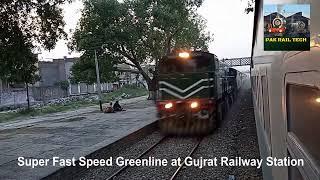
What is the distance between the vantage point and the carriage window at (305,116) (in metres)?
1.53

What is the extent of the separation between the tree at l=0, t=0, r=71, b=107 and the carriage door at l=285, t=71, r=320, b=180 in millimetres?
9128

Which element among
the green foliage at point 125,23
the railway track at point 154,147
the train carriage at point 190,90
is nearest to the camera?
the railway track at point 154,147

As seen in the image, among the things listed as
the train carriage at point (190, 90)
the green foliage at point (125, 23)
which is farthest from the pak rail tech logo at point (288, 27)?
the green foliage at point (125, 23)

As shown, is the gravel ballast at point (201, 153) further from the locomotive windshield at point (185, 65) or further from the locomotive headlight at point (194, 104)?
the locomotive windshield at point (185, 65)

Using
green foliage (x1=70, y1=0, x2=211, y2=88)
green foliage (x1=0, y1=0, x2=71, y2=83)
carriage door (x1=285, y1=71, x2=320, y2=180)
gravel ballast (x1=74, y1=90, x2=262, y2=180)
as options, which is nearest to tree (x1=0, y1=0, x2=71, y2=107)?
green foliage (x1=0, y1=0, x2=71, y2=83)

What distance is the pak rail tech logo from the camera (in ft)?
5.16

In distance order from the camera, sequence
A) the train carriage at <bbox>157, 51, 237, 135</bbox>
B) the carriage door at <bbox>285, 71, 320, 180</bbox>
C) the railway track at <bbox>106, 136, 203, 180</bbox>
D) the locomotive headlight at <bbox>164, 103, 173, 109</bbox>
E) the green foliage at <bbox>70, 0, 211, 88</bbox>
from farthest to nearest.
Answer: the green foliage at <bbox>70, 0, 211, 88</bbox> < the locomotive headlight at <bbox>164, 103, 173, 109</bbox> < the train carriage at <bbox>157, 51, 237, 135</bbox> < the railway track at <bbox>106, 136, 203, 180</bbox> < the carriage door at <bbox>285, 71, 320, 180</bbox>

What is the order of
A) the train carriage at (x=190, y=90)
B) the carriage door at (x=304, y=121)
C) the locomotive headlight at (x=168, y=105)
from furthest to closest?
the locomotive headlight at (x=168, y=105), the train carriage at (x=190, y=90), the carriage door at (x=304, y=121)

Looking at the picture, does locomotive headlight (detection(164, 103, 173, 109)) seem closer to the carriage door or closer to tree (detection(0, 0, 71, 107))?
tree (detection(0, 0, 71, 107))

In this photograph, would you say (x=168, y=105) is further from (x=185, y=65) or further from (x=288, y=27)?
(x=288, y=27)

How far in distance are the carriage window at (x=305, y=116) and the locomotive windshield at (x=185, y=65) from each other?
11679mm

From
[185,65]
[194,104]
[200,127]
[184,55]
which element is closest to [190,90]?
[194,104]

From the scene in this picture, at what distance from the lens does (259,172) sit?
27.7 ft

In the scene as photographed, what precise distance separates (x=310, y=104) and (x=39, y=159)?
9.19 meters
